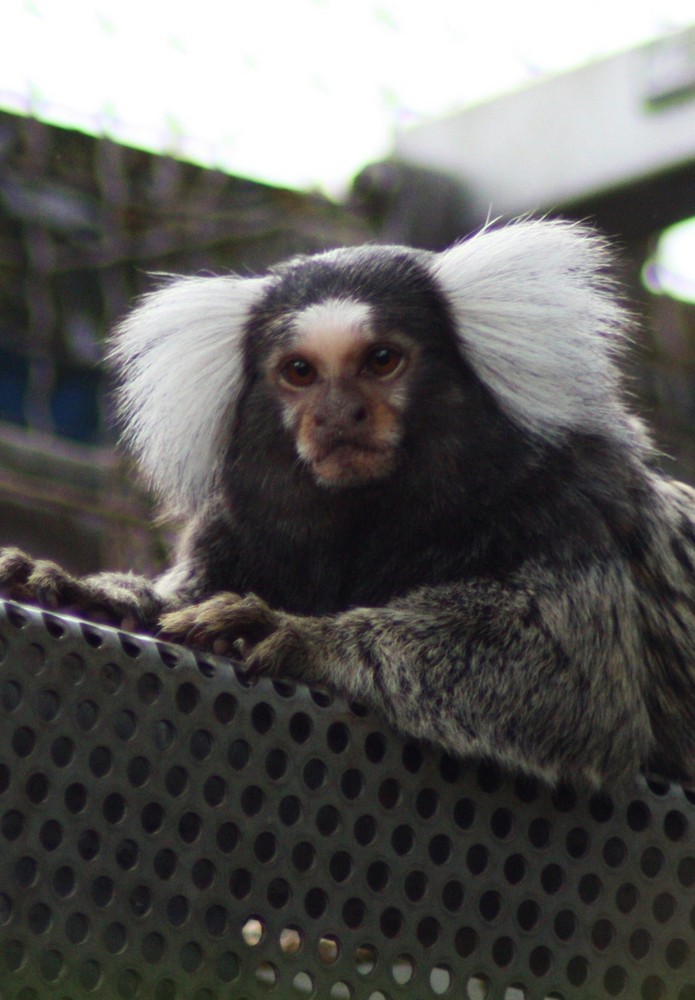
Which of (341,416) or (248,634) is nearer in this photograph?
(248,634)

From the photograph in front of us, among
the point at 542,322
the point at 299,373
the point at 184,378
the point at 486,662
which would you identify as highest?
the point at 542,322

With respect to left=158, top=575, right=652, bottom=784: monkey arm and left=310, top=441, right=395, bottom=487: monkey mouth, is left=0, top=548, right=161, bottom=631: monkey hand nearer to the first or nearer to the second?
left=158, top=575, right=652, bottom=784: monkey arm

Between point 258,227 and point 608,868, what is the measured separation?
2.45m

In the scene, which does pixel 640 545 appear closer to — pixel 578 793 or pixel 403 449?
pixel 403 449

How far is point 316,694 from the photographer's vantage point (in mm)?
1342

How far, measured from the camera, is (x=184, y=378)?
2.35m

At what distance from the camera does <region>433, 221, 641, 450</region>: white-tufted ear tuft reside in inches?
79.0

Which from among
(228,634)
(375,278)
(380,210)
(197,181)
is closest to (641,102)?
(380,210)

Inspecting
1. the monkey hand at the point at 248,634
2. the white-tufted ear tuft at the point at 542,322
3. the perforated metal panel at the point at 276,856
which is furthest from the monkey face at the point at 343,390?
the perforated metal panel at the point at 276,856

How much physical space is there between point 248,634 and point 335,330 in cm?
59

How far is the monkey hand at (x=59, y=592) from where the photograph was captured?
156 cm

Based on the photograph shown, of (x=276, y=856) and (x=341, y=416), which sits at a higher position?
(x=341, y=416)

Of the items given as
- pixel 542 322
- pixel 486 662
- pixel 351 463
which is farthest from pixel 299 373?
pixel 486 662

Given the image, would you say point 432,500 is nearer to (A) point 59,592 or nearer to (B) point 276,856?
(A) point 59,592
